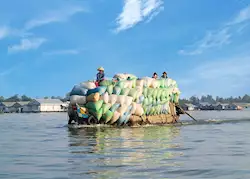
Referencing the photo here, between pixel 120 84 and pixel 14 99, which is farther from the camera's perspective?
pixel 14 99

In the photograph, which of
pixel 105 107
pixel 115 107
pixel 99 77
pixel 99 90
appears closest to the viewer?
pixel 99 90

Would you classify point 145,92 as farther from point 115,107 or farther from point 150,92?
point 115,107

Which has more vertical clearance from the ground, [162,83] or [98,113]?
[162,83]

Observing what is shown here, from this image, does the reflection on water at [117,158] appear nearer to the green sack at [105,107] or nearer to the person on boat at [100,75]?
the green sack at [105,107]

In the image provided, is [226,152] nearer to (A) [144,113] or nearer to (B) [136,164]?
(B) [136,164]

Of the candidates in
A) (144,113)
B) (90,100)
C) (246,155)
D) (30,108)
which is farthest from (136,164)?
(30,108)

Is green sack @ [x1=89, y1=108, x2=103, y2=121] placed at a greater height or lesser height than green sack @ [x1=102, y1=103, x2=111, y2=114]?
lesser

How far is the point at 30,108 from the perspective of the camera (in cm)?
12669

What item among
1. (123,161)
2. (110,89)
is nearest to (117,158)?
(123,161)

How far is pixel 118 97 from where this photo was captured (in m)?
27.0

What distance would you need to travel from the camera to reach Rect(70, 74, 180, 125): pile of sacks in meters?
26.4

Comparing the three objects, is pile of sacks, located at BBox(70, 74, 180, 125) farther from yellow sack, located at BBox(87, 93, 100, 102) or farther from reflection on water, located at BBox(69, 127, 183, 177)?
reflection on water, located at BBox(69, 127, 183, 177)

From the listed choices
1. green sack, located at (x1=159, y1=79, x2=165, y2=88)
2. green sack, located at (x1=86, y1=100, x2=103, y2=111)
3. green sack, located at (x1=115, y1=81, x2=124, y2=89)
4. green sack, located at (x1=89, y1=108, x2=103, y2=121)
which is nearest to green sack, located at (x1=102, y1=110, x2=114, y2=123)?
green sack, located at (x1=89, y1=108, x2=103, y2=121)

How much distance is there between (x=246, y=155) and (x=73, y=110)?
16.4 m
